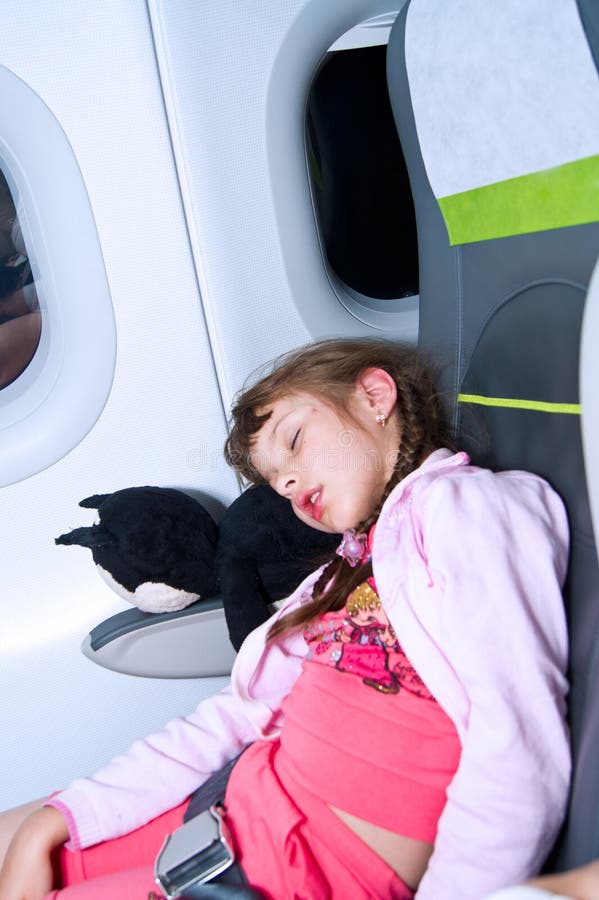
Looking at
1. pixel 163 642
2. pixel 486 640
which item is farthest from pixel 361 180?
pixel 486 640

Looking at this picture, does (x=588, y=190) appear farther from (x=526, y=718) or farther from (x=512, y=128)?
(x=526, y=718)

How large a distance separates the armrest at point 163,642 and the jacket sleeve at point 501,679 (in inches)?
21.2

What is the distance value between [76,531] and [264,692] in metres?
0.39

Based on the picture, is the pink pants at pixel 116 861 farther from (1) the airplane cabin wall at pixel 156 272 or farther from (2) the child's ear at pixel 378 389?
(2) the child's ear at pixel 378 389

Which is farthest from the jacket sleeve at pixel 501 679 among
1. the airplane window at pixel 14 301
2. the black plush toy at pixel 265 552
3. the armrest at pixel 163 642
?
the airplane window at pixel 14 301

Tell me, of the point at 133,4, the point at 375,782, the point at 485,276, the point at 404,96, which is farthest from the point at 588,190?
the point at 133,4

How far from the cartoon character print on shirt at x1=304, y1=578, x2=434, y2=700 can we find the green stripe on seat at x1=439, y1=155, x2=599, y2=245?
447 mm

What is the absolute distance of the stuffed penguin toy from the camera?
1.26 meters

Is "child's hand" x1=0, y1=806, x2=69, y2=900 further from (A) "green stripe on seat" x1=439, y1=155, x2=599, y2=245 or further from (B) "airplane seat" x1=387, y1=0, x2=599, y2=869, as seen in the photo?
(A) "green stripe on seat" x1=439, y1=155, x2=599, y2=245

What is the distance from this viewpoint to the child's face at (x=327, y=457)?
104 cm

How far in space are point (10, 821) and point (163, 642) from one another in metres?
0.33

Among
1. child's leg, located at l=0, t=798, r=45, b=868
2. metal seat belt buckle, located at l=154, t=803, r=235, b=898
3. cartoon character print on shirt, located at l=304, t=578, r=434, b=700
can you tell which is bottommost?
child's leg, located at l=0, t=798, r=45, b=868

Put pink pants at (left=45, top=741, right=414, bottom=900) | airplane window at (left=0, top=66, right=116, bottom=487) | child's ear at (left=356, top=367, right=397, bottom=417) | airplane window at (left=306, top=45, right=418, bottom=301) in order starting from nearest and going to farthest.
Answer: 1. pink pants at (left=45, top=741, right=414, bottom=900)
2. child's ear at (left=356, top=367, right=397, bottom=417)
3. airplane window at (left=0, top=66, right=116, bottom=487)
4. airplane window at (left=306, top=45, right=418, bottom=301)

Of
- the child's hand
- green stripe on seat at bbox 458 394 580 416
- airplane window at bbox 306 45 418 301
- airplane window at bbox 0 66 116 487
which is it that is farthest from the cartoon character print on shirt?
airplane window at bbox 306 45 418 301
